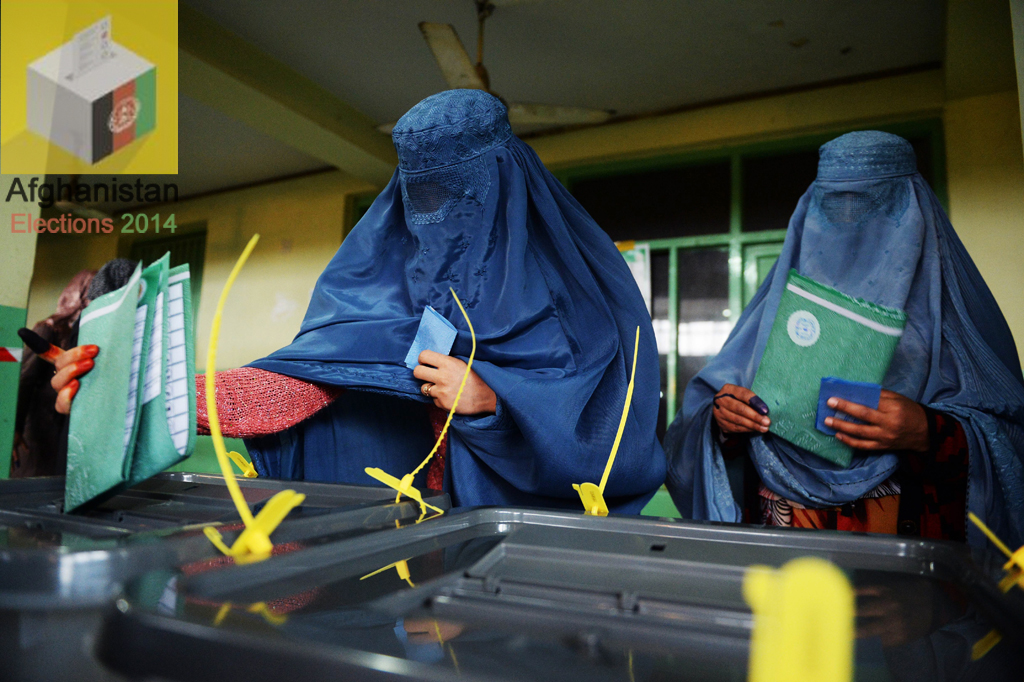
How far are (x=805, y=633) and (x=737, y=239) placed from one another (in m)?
3.44

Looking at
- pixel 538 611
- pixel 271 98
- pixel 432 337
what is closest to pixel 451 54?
pixel 271 98

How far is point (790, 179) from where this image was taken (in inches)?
135

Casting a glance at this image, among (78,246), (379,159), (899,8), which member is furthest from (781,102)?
(78,246)

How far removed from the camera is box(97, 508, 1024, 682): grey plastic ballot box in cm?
27

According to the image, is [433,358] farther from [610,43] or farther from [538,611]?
[610,43]

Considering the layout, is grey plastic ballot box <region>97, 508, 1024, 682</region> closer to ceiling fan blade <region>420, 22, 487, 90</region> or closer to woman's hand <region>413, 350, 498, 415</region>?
woman's hand <region>413, 350, 498, 415</region>

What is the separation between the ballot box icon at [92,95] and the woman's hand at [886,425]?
226 centimetres

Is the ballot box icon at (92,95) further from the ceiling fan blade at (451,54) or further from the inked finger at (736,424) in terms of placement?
the inked finger at (736,424)

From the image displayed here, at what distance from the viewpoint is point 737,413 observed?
1.28 metres

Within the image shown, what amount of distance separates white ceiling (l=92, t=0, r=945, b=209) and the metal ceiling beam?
0.07 m

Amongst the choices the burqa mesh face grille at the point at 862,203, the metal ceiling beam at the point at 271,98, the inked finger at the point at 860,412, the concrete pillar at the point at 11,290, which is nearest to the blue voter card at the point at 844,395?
the inked finger at the point at 860,412

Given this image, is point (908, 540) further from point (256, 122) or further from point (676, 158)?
point (256, 122)

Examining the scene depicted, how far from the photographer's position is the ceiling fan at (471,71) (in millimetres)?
2488

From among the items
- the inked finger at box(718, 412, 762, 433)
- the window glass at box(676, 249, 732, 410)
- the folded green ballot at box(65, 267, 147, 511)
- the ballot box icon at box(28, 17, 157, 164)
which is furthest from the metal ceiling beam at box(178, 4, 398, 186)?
the folded green ballot at box(65, 267, 147, 511)
